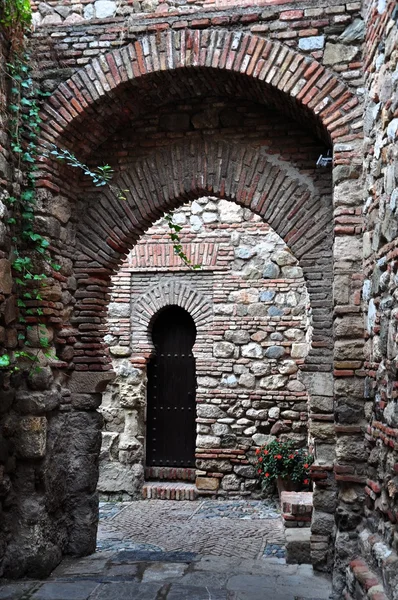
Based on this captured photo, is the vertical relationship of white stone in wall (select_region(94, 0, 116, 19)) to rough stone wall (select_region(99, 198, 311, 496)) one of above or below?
above

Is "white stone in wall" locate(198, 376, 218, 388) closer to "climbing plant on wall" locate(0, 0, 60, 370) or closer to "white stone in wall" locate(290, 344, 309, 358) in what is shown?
"white stone in wall" locate(290, 344, 309, 358)

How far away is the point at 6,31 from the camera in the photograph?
4.53 metres

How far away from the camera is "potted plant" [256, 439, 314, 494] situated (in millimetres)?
6992

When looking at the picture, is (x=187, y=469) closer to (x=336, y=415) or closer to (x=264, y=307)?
(x=264, y=307)

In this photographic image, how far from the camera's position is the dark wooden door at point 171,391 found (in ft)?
27.1

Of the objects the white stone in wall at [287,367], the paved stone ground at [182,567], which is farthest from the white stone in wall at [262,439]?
the paved stone ground at [182,567]

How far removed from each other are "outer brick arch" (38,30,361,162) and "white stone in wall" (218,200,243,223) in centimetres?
315

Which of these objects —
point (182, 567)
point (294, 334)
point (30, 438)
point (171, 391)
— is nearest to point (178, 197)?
point (30, 438)

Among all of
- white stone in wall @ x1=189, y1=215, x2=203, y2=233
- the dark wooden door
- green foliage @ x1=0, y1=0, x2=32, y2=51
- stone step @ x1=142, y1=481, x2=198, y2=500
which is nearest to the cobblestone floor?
stone step @ x1=142, y1=481, x2=198, y2=500

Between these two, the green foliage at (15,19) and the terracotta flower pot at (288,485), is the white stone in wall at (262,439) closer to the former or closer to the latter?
the terracotta flower pot at (288,485)

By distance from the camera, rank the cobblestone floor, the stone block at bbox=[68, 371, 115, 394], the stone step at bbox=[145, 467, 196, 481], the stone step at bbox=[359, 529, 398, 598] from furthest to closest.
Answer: the stone step at bbox=[145, 467, 196, 481]
the cobblestone floor
the stone block at bbox=[68, 371, 115, 394]
the stone step at bbox=[359, 529, 398, 598]

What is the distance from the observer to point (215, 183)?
199 inches

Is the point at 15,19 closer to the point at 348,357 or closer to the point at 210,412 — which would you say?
the point at 348,357

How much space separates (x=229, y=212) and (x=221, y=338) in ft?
5.13
